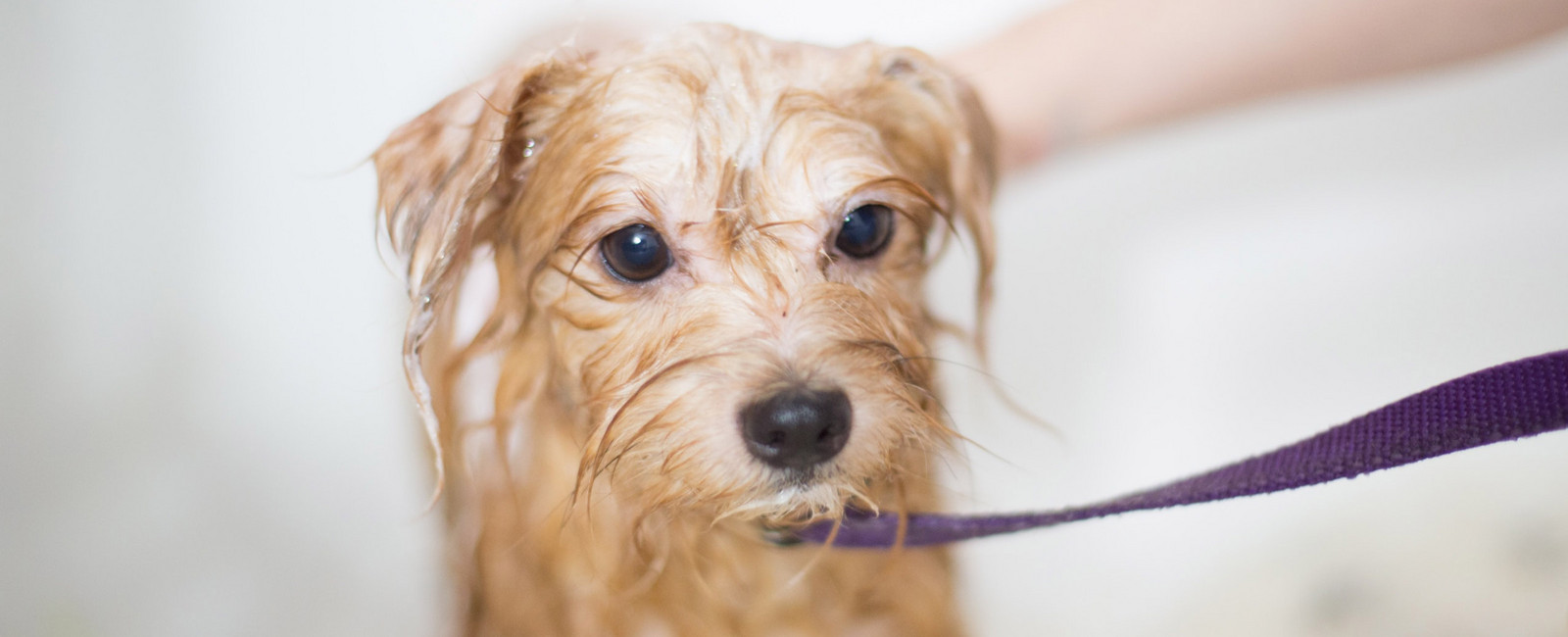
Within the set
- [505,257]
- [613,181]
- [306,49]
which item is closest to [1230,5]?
[613,181]

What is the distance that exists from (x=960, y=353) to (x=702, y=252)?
114 cm

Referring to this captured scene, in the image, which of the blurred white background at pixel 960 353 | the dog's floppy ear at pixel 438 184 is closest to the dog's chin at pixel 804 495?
the dog's floppy ear at pixel 438 184

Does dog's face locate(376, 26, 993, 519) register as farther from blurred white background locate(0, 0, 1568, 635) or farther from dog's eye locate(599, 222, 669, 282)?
blurred white background locate(0, 0, 1568, 635)

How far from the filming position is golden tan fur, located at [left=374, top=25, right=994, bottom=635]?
988mm

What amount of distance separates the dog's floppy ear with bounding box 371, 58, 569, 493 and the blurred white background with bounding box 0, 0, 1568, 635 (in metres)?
0.75

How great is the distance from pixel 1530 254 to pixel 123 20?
10.2ft

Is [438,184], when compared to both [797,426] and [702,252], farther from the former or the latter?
[797,426]

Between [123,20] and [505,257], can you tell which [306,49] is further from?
[505,257]

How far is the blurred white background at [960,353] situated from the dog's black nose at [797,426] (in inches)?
42.0

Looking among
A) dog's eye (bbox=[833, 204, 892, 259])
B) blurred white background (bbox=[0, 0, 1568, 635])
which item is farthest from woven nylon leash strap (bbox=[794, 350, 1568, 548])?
blurred white background (bbox=[0, 0, 1568, 635])

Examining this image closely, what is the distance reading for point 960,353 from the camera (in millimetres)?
2100

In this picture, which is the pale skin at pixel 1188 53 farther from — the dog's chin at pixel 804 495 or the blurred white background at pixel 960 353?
the dog's chin at pixel 804 495

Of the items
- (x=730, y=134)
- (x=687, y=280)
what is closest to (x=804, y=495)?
(x=687, y=280)

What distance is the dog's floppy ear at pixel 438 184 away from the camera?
1059 millimetres
